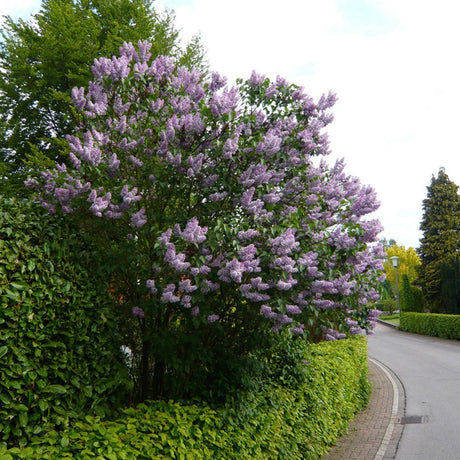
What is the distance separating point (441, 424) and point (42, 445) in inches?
330

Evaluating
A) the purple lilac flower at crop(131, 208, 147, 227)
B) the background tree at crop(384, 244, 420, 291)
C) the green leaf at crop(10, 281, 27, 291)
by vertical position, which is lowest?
the green leaf at crop(10, 281, 27, 291)

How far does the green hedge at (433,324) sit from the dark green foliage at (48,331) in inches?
1043

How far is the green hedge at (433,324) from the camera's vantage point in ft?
90.2

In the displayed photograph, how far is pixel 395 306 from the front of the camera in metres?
57.1

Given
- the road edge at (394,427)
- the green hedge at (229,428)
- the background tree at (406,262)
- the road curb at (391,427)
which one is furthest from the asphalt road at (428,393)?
the background tree at (406,262)

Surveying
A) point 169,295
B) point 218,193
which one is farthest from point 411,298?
point 169,295

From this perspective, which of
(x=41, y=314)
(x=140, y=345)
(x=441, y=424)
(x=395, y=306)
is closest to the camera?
(x=41, y=314)

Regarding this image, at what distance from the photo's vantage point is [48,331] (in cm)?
425

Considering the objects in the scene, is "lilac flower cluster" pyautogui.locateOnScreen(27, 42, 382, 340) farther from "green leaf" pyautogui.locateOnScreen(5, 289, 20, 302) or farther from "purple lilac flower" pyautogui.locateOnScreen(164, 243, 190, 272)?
"green leaf" pyautogui.locateOnScreen(5, 289, 20, 302)

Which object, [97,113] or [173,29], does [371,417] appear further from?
[173,29]

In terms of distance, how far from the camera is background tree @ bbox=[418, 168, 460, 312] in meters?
36.9

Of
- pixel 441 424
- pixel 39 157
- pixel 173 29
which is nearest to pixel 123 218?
pixel 441 424

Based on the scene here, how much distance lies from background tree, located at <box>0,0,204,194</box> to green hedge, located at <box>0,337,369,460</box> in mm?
14018

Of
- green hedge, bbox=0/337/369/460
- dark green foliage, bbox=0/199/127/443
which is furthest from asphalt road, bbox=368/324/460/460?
dark green foliage, bbox=0/199/127/443
